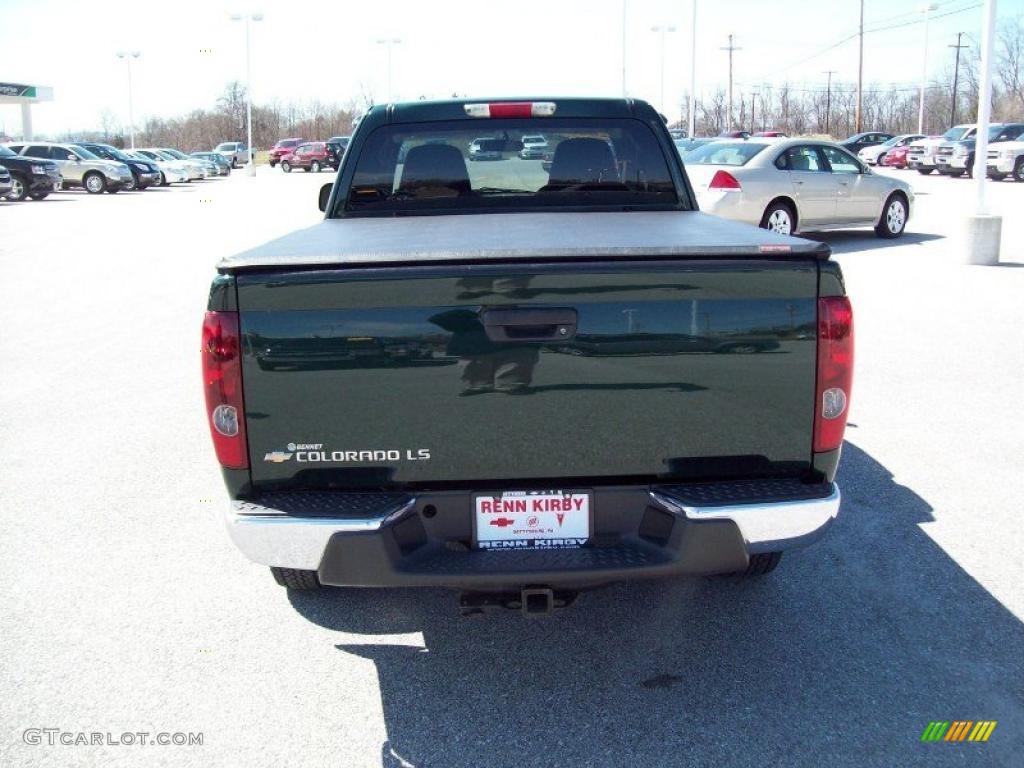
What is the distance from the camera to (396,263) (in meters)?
3.08

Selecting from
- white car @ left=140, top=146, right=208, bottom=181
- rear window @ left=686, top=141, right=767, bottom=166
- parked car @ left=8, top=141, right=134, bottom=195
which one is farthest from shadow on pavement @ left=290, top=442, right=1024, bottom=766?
white car @ left=140, top=146, right=208, bottom=181

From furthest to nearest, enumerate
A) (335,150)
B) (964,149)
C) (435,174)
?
(964,149), (335,150), (435,174)

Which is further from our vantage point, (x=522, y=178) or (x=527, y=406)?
(x=522, y=178)

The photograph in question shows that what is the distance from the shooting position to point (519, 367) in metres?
3.11

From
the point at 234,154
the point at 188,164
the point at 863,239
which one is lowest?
the point at 863,239

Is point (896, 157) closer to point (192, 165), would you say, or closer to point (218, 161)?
point (192, 165)

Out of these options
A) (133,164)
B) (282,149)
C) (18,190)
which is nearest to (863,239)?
(18,190)

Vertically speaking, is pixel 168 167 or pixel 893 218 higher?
pixel 168 167

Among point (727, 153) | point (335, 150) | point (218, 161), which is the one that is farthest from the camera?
point (218, 161)

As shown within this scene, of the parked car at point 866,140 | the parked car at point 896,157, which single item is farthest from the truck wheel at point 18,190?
the parked car at point 866,140

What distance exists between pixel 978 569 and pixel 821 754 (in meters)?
1.82

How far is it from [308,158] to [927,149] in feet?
113

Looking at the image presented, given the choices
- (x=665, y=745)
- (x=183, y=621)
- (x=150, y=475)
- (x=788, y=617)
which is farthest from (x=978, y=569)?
(x=150, y=475)

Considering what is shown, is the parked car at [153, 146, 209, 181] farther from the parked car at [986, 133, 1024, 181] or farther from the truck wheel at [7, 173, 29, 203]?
the parked car at [986, 133, 1024, 181]
